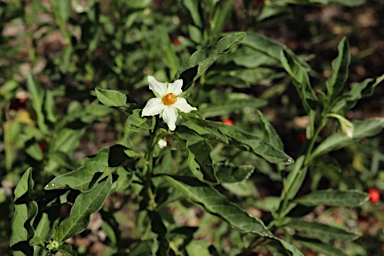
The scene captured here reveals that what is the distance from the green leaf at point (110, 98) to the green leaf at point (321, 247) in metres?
0.91

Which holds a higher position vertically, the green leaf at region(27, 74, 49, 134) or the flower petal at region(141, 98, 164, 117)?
the flower petal at region(141, 98, 164, 117)

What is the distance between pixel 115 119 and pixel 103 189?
47.5 inches

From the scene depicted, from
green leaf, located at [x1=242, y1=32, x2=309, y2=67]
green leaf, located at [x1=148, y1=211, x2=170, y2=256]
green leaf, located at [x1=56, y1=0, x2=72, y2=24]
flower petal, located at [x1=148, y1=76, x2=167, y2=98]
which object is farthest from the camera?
green leaf, located at [x1=56, y1=0, x2=72, y2=24]

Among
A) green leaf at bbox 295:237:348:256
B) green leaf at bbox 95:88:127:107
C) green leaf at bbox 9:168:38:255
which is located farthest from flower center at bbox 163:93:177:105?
green leaf at bbox 295:237:348:256

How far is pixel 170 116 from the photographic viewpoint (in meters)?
1.25

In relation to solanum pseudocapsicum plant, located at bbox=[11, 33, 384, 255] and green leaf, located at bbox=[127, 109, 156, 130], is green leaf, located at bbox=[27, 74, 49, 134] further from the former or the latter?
green leaf, located at bbox=[127, 109, 156, 130]

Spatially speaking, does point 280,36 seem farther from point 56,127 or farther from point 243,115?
point 56,127

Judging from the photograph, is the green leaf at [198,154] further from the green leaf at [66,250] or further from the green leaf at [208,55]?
the green leaf at [66,250]

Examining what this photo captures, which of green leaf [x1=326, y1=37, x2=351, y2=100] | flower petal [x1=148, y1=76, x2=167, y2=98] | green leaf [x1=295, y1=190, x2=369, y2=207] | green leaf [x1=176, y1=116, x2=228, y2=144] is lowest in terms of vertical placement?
green leaf [x1=295, y1=190, x2=369, y2=207]

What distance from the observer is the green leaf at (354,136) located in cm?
171

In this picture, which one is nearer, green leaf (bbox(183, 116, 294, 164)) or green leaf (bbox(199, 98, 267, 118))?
green leaf (bbox(183, 116, 294, 164))

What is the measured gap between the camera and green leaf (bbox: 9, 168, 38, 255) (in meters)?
1.35

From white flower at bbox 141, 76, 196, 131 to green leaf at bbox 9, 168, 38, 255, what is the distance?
414 mm

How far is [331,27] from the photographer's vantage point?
441 centimetres
